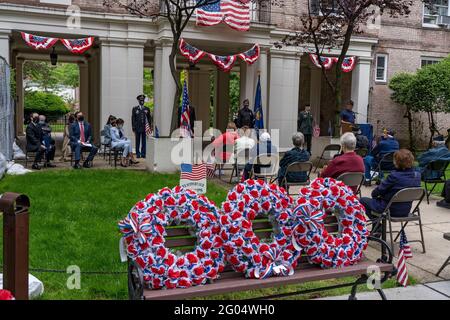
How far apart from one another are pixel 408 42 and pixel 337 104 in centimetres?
955

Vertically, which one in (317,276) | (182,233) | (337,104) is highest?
(337,104)

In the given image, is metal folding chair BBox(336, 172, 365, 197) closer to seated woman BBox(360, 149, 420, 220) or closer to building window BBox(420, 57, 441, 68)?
seated woman BBox(360, 149, 420, 220)

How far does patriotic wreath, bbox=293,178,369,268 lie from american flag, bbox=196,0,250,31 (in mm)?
13574

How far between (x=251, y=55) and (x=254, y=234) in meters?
14.6

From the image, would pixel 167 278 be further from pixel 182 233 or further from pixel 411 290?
A: pixel 411 290

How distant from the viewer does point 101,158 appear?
16703 mm

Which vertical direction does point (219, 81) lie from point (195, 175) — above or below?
above

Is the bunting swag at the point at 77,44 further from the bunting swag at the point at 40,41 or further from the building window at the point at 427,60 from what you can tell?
the building window at the point at 427,60

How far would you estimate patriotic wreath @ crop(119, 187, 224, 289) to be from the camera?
3.80m

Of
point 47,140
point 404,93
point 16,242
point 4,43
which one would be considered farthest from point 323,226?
point 404,93

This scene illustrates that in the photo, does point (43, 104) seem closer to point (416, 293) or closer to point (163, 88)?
point (163, 88)

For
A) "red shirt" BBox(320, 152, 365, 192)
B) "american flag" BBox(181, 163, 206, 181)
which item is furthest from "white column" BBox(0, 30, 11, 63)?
"red shirt" BBox(320, 152, 365, 192)
